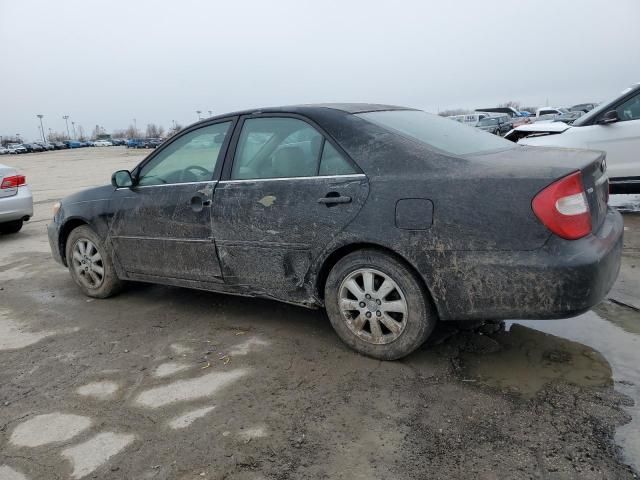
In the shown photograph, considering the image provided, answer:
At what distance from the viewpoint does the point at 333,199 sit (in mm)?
3393

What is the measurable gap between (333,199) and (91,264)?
8.86ft

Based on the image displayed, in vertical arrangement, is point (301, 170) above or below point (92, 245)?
above

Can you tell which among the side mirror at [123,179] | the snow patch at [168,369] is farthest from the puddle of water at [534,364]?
the side mirror at [123,179]

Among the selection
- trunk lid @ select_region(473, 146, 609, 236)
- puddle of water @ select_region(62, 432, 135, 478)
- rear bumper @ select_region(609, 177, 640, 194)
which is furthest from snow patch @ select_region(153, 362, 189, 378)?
rear bumper @ select_region(609, 177, 640, 194)

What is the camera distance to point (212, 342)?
3.93 m

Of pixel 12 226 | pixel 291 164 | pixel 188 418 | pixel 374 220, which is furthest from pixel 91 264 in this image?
pixel 12 226

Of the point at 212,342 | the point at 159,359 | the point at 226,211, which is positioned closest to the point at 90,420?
the point at 159,359

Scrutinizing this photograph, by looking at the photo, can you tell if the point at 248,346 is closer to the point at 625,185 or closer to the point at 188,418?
the point at 188,418

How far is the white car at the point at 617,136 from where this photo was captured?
748cm

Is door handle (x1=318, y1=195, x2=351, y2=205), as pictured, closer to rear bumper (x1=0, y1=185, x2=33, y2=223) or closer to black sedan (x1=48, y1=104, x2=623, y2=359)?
black sedan (x1=48, y1=104, x2=623, y2=359)

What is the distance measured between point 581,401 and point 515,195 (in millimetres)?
1113

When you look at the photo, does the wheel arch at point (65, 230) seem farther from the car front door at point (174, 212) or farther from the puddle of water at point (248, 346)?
the puddle of water at point (248, 346)

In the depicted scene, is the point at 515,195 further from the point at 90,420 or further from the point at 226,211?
the point at 90,420

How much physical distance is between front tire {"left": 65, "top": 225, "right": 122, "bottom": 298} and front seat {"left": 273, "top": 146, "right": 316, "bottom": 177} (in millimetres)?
1980
